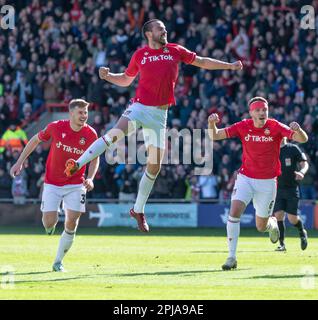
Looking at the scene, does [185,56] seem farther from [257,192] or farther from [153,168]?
[257,192]

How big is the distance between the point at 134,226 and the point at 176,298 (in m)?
18.4

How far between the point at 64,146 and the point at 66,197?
2.61 ft

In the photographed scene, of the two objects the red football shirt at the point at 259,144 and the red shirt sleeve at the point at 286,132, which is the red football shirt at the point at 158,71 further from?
the red shirt sleeve at the point at 286,132

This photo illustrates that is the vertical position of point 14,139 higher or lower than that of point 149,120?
lower

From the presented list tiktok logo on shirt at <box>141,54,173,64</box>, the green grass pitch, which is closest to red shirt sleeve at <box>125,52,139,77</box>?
tiktok logo on shirt at <box>141,54,173,64</box>

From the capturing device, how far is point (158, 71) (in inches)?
625

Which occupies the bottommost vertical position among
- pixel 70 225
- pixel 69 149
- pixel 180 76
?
pixel 70 225

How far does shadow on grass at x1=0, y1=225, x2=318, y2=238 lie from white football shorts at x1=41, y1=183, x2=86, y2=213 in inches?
415

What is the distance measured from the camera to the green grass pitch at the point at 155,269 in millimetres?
13289

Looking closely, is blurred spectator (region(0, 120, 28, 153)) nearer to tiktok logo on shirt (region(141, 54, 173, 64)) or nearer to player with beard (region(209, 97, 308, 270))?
player with beard (region(209, 97, 308, 270))

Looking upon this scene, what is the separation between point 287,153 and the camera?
70.5 ft

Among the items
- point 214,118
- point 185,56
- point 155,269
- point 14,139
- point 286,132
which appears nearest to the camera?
point 185,56

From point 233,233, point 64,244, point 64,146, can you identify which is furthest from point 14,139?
point 233,233
